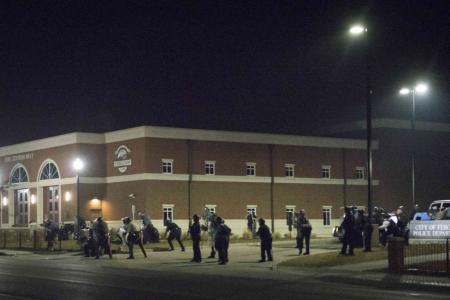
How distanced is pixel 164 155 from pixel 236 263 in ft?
82.3

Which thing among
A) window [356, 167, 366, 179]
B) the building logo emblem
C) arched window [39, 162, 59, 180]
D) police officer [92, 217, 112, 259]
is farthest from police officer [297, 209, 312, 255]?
window [356, 167, 366, 179]

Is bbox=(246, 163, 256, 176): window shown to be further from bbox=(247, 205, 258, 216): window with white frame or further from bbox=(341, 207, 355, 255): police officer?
bbox=(341, 207, 355, 255): police officer

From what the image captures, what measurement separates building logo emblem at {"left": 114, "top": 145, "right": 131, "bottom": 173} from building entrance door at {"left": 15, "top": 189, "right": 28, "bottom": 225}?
11.1 meters

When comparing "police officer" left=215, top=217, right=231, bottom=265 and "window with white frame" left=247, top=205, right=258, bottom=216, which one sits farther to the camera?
"window with white frame" left=247, top=205, right=258, bottom=216

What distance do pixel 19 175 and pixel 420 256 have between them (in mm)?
45110

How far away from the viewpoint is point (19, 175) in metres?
63.7

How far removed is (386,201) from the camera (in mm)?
63375

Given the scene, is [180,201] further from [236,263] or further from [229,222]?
[236,263]

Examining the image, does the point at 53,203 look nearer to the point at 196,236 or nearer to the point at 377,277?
the point at 196,236

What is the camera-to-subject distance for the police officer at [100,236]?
3294 cm

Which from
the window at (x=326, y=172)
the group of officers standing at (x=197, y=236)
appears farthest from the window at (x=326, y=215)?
A: the group of officers standing at (x=197, y=236)

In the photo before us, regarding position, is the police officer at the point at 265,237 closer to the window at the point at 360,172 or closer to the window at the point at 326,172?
the window at the point at 326,172

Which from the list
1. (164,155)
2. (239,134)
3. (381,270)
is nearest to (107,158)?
(164,155)

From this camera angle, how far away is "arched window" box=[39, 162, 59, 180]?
58812 millimetres
